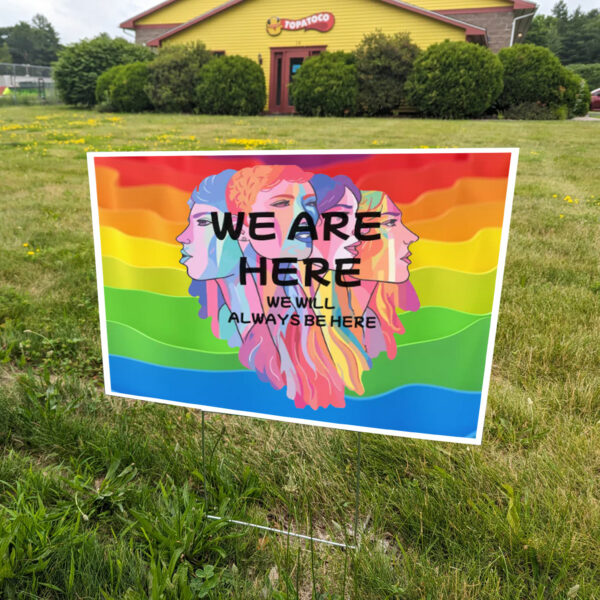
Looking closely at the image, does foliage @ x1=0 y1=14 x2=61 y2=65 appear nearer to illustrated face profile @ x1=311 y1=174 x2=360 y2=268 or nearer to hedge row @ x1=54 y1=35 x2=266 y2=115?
hedge row @ x1=54 y1=35 x2=266 y2=115

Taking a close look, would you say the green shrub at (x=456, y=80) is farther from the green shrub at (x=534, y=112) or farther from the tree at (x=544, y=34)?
the tree at (x=544, y=34)

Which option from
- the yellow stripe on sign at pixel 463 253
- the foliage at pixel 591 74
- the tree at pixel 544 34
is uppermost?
the tree at pixel 544 34

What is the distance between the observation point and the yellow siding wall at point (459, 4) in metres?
22.0

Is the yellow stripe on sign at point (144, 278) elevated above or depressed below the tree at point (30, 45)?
below

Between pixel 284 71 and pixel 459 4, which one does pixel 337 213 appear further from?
pixel 459 4

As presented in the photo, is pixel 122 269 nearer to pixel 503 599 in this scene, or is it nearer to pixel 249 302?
pixel 249 302

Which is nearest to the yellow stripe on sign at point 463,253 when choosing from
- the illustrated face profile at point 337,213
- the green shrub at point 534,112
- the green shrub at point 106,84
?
the illustrated face profile at point 337,213

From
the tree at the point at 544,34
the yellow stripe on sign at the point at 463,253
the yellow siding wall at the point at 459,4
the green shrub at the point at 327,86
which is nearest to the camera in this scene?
the yellow stripe on sign at the point at 463,253

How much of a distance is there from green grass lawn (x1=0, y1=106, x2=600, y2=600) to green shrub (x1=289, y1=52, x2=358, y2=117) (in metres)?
16.4

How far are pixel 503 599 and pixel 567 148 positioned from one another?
35.3 ft

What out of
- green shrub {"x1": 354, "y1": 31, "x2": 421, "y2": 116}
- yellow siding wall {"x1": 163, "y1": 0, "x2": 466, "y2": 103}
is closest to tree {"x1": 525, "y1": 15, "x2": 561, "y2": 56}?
yellow siding wall {"x1": 163, "y1": 0, "x2": 466, "y2": 103}

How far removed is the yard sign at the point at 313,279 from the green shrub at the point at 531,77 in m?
19.7

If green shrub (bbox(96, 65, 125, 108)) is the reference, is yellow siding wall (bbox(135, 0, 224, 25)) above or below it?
above

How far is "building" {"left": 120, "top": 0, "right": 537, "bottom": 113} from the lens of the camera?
819 inches
